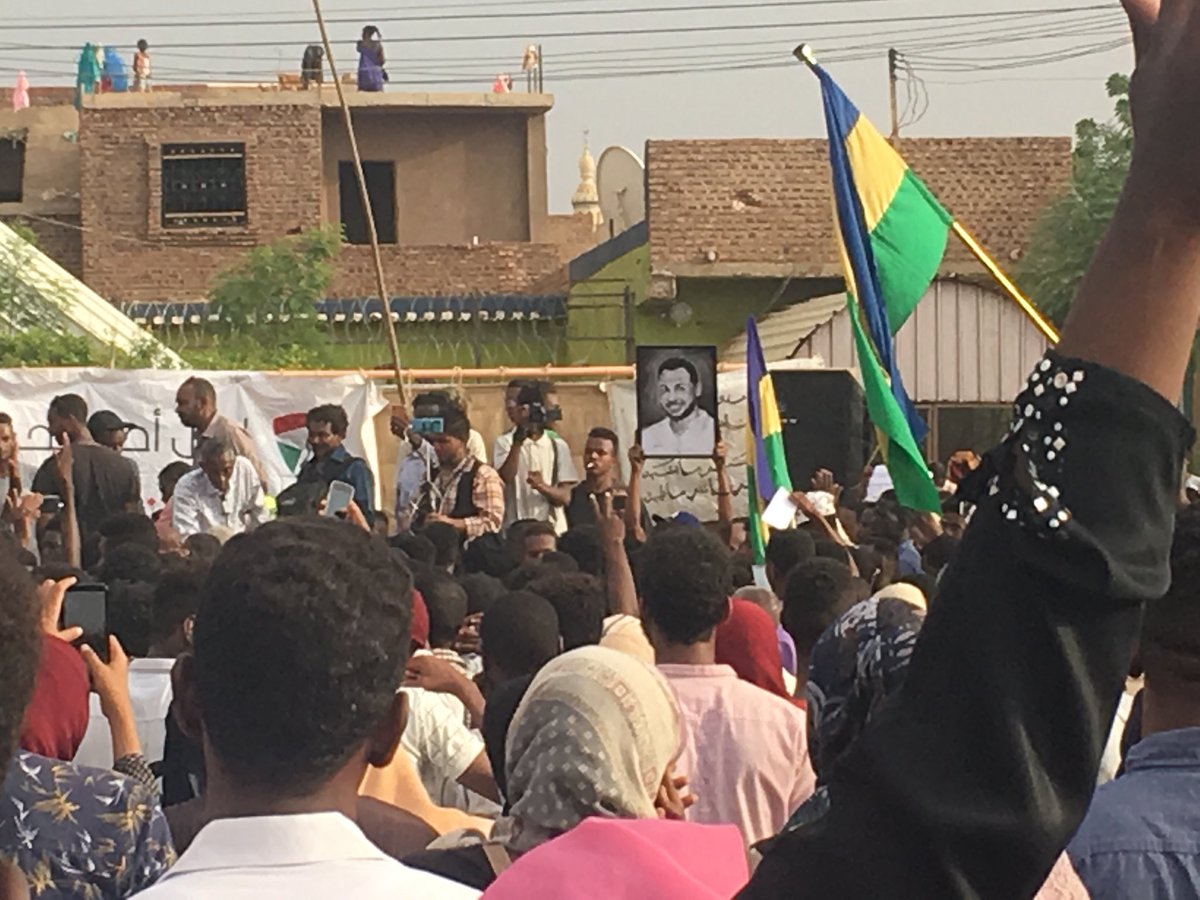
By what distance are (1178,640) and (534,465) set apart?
924cm

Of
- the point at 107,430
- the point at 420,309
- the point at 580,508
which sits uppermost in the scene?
the point at 420,309

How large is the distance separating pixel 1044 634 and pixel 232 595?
1.40 meters

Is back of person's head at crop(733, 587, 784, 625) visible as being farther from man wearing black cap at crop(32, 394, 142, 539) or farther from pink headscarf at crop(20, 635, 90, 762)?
man wearing black cap at crop(32, 394, 142, 539)

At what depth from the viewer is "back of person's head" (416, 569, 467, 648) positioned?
236 inches

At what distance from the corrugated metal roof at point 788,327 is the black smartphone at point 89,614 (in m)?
17.6

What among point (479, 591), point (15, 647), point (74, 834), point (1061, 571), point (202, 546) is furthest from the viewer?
point (202, 546)

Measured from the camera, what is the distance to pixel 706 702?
4.53m

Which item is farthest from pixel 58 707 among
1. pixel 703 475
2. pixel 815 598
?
pixel 703 475

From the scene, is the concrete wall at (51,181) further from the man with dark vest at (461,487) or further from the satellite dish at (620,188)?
the man with dark vest at (461,487)

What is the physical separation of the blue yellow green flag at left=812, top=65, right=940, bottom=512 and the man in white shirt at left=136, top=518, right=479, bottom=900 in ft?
18.0

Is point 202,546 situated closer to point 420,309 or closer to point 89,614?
point 89,614

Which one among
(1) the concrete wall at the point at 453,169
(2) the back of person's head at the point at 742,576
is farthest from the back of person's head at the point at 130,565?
(1) the concrete wall at the point at 453,169

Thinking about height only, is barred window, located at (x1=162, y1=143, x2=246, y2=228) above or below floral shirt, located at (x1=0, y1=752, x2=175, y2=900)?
above

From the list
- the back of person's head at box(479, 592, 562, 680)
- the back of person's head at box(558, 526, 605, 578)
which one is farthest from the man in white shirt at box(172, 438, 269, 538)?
the back of person's head at box(479, 592, 562, 680)
